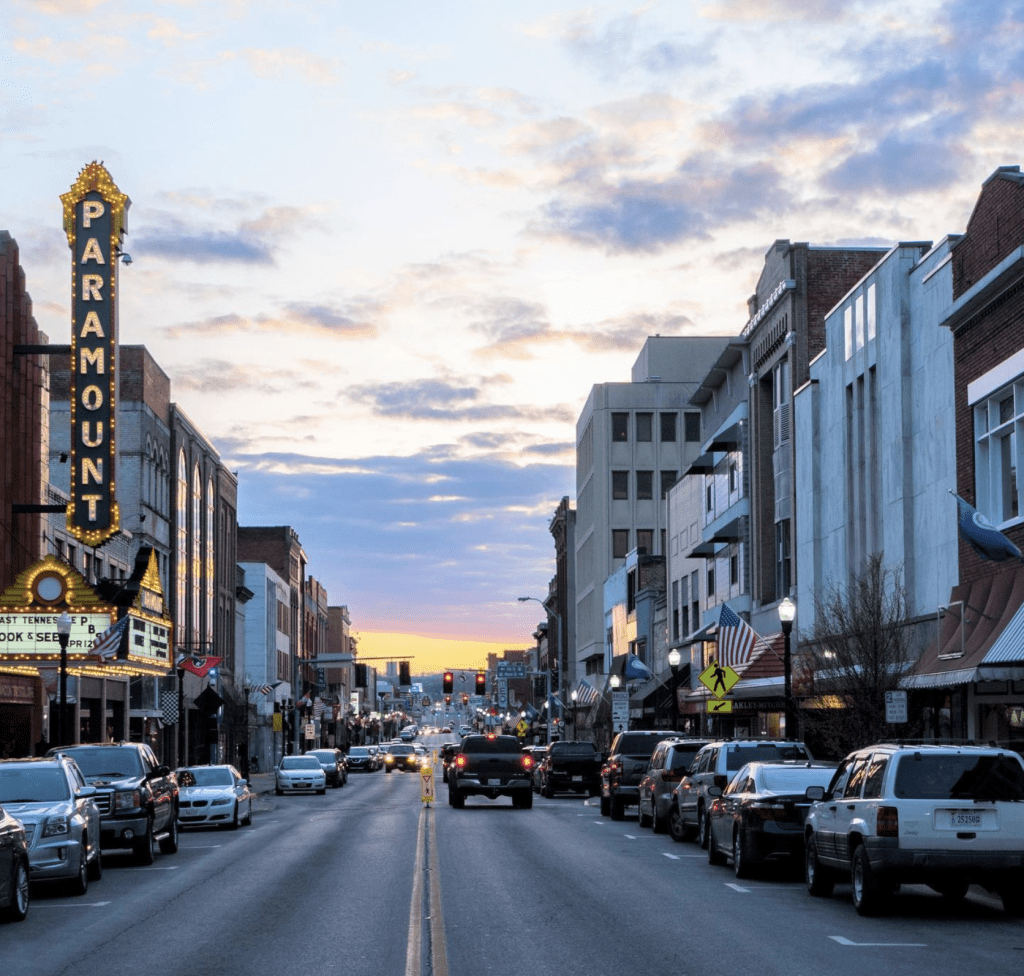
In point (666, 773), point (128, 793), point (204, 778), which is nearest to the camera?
point (128, 793)

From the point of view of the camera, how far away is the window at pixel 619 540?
10419 centimetres

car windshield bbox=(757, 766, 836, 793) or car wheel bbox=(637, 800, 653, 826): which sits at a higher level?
car windshield bbox=(757, 766, 836, 793)

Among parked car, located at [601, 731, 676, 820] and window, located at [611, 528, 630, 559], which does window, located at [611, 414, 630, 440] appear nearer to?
window, located at [611, 528, 630, 559]

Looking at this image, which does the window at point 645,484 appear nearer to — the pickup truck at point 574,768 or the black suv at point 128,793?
the pickup truck at point 574,768

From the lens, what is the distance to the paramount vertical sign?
4631 cm

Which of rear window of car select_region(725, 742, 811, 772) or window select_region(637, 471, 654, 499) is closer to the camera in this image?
rear window of car select_region(725, 742, 811, 772)

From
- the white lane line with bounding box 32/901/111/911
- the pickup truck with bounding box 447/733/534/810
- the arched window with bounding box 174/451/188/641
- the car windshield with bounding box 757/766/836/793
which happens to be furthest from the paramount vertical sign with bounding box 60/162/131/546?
the car windshield with bounding box 757/766/836/793

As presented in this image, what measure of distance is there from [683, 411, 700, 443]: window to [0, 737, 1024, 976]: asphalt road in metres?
77.0

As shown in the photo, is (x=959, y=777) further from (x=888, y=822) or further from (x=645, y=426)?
(x=645, y=426)

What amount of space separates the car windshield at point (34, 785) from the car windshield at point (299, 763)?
39.5 meters

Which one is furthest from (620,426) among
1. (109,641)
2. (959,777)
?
(959,777)

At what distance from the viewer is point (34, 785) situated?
67.5ft

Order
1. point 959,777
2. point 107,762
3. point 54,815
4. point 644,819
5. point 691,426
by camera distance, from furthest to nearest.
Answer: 1. point 691,426
2. point 644,819
3. point 107,762
4. point 54,815
5. point 959,777

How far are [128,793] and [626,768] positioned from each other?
15.4m
